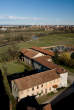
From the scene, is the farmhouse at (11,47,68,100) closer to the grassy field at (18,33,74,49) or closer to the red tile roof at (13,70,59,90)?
the red tile roof at (13,70,59,90)

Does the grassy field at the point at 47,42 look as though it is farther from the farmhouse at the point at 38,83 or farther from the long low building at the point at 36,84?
the long low building at the point at 36,84

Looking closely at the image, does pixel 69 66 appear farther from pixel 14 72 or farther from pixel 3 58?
pixel 3 58

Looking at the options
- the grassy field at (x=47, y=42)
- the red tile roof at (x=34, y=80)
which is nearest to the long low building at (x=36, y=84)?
the red tile roof at (x=34, y=80)

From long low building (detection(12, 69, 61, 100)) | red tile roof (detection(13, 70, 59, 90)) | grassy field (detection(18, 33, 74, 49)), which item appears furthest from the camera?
grassy field (detection(18, 33, 74, 49))

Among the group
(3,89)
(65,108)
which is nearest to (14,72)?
(3,89)

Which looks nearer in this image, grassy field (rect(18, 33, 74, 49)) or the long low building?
the long low building

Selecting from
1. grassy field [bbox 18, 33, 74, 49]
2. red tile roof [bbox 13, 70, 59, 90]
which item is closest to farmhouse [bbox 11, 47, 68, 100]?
red tile roof [bbox 13, 70, 59, 90]

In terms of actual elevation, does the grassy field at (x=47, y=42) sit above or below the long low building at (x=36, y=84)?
above
